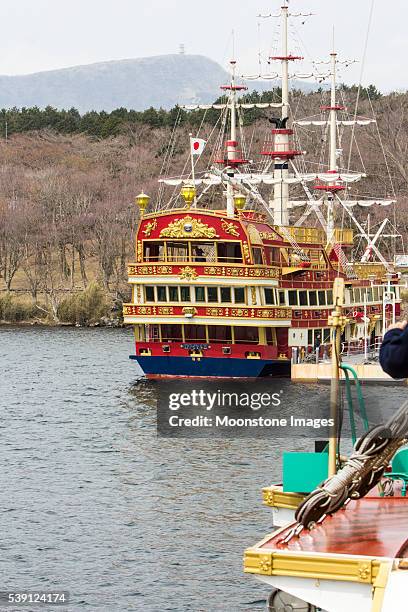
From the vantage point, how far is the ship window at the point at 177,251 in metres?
56.7

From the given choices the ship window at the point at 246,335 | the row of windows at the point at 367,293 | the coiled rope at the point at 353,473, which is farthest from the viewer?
the row of windows at the point at 367,293

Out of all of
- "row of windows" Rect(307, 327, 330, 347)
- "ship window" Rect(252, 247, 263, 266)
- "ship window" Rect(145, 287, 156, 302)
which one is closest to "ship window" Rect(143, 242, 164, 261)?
"ship window" Rect(145, 287, 156, 302)

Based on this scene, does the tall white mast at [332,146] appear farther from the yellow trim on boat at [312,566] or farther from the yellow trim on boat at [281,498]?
the yellow trim on boat at [312,566]

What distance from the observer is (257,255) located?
57562 millimetres

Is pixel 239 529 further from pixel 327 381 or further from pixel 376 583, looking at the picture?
pixel 327 381

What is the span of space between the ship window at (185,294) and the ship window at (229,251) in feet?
6.33

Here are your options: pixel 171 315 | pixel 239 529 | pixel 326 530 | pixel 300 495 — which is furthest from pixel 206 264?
pixel 326 530

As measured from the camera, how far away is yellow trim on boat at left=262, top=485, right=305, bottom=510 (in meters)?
19.2

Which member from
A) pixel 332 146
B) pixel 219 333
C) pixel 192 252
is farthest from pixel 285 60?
pixel 219 333

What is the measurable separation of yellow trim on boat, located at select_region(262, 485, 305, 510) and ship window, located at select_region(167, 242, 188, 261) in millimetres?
36510

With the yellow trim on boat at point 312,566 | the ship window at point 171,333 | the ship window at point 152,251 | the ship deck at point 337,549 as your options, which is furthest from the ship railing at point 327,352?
the yellow trim on boat at point 312,566

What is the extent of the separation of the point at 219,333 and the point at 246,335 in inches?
48.2

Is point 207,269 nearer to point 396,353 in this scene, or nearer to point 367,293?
point 367,293

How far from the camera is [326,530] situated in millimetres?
15688
